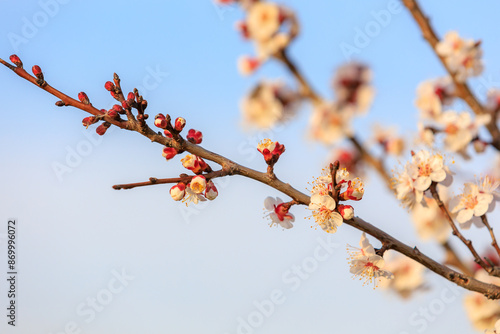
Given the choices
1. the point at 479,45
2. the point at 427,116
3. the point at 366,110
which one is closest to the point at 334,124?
the point at 366,110

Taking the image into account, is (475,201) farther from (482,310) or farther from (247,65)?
(247,65)

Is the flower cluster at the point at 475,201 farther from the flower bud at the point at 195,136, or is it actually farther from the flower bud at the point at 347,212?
the flower bud at the point at 195,136

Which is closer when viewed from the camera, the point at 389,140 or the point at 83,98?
the point at 389,140

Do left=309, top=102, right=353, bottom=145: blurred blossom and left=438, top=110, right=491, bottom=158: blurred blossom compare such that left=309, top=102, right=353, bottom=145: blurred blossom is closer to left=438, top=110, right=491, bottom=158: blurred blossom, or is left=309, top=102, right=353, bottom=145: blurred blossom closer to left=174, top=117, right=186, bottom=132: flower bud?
left=438, top=110, right=491, bottom=158: blurred blossom

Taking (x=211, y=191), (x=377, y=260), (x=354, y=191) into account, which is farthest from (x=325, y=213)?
(x=211, y=191)

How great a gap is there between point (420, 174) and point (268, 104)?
1.06 metres

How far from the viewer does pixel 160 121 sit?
7.09ft

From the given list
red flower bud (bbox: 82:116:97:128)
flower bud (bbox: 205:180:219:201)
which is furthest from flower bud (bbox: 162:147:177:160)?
red flower bud (bbox: 82:116:97:128)

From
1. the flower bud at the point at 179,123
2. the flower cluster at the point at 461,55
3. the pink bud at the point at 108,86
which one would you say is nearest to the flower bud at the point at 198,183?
the flower bud at the point at 179,123

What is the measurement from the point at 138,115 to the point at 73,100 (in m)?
0.35

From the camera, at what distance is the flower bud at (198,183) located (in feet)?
7.22

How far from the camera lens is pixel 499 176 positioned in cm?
207

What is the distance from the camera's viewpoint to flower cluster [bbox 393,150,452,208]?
6.57 ft

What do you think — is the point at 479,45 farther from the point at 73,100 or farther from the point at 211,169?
the point at 73,100
